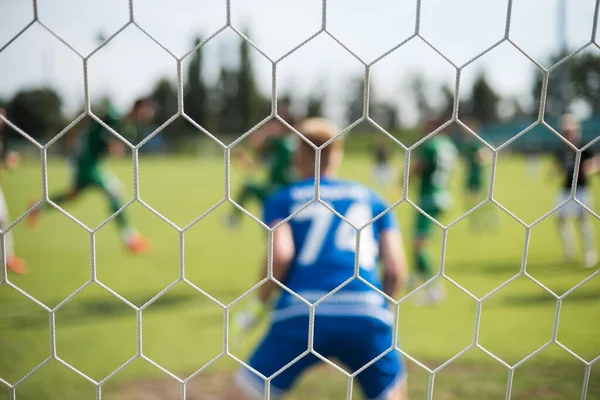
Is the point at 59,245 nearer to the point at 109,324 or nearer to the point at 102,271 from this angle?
the point at 102,271

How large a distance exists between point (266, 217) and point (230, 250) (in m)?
4.74

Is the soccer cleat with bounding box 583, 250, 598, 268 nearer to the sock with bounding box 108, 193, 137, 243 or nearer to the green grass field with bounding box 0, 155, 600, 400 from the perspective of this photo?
the green grass field with bounding box 0, 155, 600, 400

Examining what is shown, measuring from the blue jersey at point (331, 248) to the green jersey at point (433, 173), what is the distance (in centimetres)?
282

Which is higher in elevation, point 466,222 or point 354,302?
point 354,302

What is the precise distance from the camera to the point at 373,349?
1769mm

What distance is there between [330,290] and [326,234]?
211mm

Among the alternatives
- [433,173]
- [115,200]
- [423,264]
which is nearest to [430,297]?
[423,264]

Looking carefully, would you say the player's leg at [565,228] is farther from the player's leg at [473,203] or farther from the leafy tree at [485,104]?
the leafy tree at [485,104]

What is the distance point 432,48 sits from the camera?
1.19 meters

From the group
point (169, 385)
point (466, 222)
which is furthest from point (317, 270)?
point (466, 222)

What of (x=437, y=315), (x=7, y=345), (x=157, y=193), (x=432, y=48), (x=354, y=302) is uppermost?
(x=432, y=48)

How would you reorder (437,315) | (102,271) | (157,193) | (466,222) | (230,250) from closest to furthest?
(437,315)
(102,271)
(230,250)
(466,222)
(157,193)

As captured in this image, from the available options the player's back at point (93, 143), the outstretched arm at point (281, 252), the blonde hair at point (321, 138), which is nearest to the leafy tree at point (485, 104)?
the player's back at point (93, 143)

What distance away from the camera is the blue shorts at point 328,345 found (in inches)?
68.7
